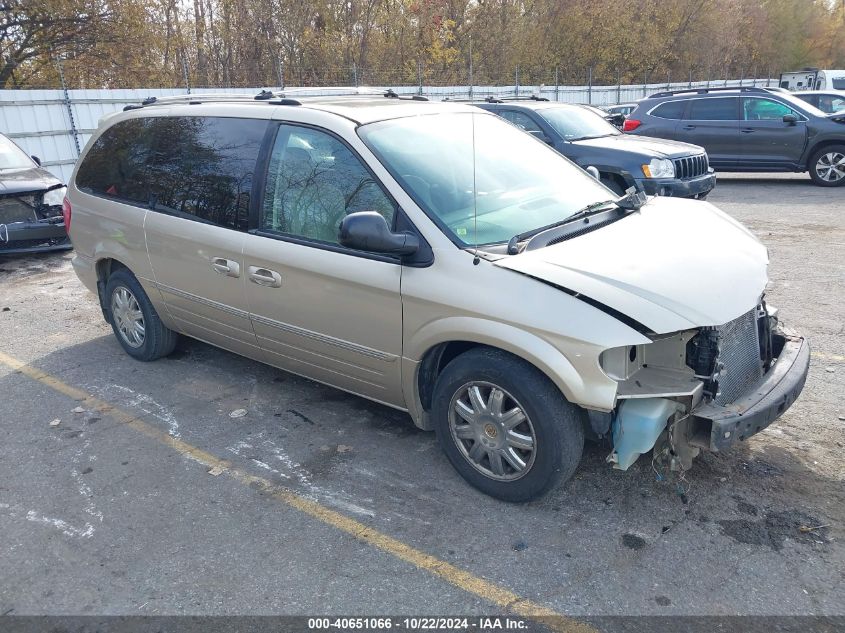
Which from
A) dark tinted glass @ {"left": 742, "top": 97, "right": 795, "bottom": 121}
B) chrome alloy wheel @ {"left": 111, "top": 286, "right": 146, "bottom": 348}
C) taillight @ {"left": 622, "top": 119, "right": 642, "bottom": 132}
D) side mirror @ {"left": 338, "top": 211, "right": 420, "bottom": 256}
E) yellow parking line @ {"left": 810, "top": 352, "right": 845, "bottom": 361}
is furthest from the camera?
taillight @ {"left": 622, "top": 119, "right": 642, "bottom": 132}

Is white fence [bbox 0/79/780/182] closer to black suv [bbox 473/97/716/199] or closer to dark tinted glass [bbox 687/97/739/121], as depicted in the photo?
black suv [bbox 473/97/716/199]

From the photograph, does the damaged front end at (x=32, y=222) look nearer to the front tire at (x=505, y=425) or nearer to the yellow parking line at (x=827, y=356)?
the front tire at (x=505, y=425)

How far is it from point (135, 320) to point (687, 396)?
418 centimetres

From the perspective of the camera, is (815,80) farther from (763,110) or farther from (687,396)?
(687,396)

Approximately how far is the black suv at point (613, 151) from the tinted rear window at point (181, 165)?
558 cm

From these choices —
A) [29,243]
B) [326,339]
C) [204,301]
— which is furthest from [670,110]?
[326,339]

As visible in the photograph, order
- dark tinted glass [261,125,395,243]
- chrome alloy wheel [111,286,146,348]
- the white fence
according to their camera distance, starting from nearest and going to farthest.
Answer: dark tinted glass [261,125,395,243], chrome alloy wheel [111,286,146,348], the white fence

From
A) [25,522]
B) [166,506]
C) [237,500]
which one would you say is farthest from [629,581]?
[25,522]

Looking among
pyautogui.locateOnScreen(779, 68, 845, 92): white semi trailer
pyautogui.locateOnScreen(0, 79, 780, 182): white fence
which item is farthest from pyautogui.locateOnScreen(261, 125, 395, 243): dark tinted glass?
pyautogui.locateOnScreen(779, 68, 845, 92): white semi trailer

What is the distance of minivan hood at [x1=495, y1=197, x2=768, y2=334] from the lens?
293 cm

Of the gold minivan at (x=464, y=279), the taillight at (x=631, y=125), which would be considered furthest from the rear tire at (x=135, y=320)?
the taillight at (x=631, y=125)

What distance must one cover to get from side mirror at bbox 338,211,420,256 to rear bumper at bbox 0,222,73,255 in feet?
21.3

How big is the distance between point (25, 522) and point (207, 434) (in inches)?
42.8

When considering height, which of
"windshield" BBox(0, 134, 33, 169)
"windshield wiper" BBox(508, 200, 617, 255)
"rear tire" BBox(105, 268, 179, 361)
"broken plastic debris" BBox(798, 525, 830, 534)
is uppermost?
"windshield" BBox(0, 134, 33, 169)
